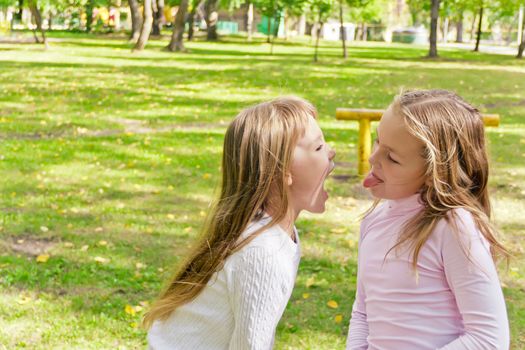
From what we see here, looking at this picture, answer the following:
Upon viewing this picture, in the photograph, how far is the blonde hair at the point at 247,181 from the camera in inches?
88.2

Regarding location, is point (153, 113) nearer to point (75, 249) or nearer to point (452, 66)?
point (75, 249)

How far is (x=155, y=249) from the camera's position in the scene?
6.17 m

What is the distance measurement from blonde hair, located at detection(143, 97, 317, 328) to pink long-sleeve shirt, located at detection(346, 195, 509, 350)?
0.31 m

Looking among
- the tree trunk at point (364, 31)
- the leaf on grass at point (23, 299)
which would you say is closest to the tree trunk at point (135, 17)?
the leaf on grass at point (23, 299)

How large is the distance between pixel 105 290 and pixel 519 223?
388 centimetres

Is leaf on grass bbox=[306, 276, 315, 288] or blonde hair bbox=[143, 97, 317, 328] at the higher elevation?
blonde hair bbox=[143, 97, 317, 328]

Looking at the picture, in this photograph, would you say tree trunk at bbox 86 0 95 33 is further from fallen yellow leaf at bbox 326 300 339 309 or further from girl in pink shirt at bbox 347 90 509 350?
girl in pink shirt at bbox 347 90 509 350

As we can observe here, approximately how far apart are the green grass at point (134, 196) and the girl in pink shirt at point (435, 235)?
1.58m

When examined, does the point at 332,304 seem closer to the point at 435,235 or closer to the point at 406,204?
the point at 406,204

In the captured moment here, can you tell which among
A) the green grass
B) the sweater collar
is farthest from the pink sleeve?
the green grass

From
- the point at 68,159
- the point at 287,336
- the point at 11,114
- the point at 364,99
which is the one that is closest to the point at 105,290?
the point at 287,336

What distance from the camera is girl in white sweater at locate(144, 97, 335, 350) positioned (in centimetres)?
215

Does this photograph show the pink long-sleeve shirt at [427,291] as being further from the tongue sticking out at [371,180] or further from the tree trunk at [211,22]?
the tree trunk at [211,22]

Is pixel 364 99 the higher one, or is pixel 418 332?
pixel 418 332
